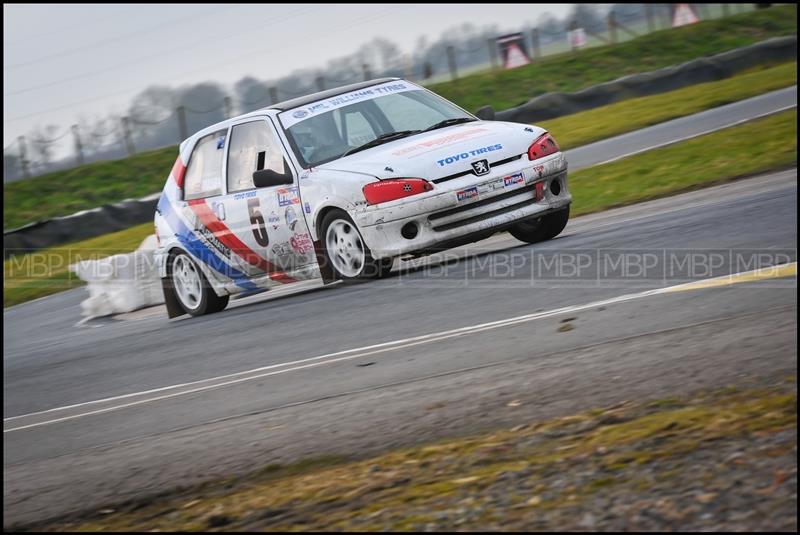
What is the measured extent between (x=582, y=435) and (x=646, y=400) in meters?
0.46

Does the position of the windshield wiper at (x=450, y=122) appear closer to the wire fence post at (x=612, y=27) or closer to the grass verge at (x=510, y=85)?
the grass verge at (x=510, y=85)

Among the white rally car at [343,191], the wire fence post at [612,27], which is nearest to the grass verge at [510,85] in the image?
the wire fence post at [612,27]

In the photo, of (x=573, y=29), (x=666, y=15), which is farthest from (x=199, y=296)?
(x=666, y=15)

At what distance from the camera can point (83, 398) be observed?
751cm

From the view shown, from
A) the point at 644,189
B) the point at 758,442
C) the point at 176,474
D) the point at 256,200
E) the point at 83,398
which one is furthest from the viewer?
the point at 644,189

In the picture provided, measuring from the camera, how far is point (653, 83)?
26.0 meters

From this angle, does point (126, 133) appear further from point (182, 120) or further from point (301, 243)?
point (301, 243)

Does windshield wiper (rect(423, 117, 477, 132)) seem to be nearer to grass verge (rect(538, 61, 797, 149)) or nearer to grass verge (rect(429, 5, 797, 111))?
grass verge (rect(538, 61, 797, 149))

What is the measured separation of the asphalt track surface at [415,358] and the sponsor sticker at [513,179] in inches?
21.8

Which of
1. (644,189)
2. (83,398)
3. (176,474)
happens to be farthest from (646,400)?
(644,189)

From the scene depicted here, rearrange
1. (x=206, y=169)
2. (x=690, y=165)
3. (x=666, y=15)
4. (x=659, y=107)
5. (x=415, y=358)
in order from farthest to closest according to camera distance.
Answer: (x=666, y=15)
(x=659, y=107)
(x=690, y=165)
(x=206, y=169)
(x=415, y=358)

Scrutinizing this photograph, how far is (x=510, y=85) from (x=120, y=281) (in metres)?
23.2

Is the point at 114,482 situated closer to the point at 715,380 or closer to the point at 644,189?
the point at 715,380

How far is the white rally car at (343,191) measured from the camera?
901cm
